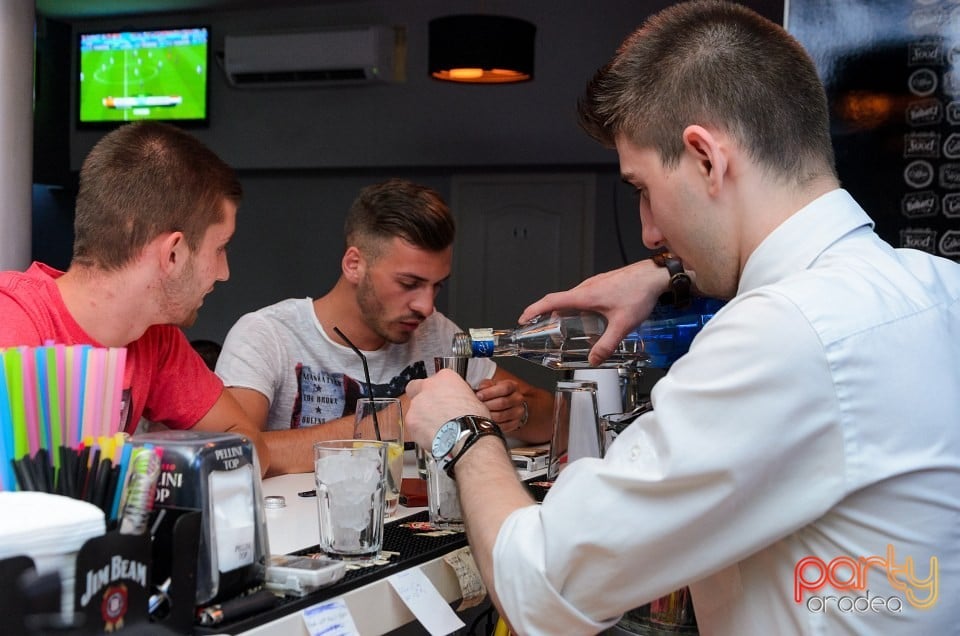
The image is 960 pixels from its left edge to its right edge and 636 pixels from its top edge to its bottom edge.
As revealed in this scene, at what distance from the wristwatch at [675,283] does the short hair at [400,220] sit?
45.1 inches

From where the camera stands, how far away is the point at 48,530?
34.0 inches

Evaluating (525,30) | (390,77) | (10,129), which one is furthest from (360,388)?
(390,77)

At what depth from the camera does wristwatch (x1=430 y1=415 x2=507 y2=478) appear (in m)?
1.26

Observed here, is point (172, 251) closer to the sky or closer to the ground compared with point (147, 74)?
closer to the ground

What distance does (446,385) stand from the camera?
4.60 ft

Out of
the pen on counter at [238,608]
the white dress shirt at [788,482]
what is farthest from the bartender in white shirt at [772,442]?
the pen on counter at [238,608]

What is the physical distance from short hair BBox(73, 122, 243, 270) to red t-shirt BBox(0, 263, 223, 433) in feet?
0.31

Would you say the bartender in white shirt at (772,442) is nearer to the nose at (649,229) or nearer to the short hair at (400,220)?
the nose at (649,229)

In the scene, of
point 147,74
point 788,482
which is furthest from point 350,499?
point 147,74

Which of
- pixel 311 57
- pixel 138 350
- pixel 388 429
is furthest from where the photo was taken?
pixel 311 57

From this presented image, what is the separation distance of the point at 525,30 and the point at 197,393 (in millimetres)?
3103

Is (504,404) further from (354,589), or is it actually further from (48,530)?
(48,530)

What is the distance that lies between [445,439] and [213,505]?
0.35 meters

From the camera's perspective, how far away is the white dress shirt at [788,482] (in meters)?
0.97
